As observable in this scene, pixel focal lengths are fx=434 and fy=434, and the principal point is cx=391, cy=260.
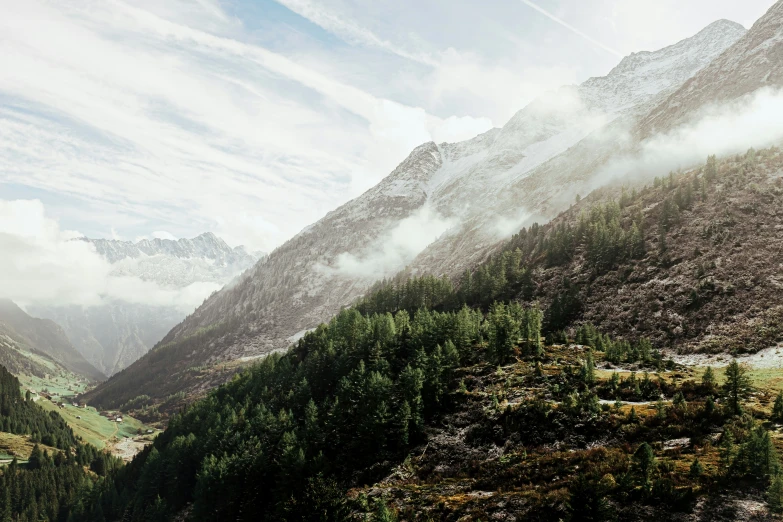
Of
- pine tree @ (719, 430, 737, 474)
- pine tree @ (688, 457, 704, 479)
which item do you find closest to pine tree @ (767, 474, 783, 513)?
pine tree @ (719, 430, 737, 474)

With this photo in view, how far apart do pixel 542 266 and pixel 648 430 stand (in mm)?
118721

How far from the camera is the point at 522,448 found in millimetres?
59750

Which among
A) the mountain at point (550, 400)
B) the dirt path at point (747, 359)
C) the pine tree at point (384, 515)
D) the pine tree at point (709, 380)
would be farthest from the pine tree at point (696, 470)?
the dirt path at point (747, 359)

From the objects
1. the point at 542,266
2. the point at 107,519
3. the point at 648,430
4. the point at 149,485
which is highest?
the point at 542,266

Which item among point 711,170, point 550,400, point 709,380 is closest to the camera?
point 709,380

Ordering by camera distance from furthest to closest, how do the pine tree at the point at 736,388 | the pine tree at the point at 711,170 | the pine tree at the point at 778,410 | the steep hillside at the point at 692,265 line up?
1. the pine tree at the point at 711,170
2. the steep hillside at the point at 692,265
3. the pine tree at the point at 736,388
4. the pine tree at the point at 778,410

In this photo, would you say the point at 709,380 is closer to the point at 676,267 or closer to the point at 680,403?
the point at 680,403

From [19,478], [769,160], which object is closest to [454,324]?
[769,160]

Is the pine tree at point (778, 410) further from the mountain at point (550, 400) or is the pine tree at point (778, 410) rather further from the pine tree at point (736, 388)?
the pine tree at point (736, 388)

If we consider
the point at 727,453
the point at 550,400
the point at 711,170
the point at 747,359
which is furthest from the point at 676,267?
the point at 727,453

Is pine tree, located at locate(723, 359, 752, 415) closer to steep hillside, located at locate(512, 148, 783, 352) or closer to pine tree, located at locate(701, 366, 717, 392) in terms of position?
pine tree, located at locate(701, 366, 717, 392)

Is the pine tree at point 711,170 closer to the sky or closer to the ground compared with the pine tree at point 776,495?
closer to the sky

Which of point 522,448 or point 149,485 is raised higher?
point 522,448

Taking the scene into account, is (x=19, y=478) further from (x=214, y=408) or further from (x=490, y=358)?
(x=490, y=358)
